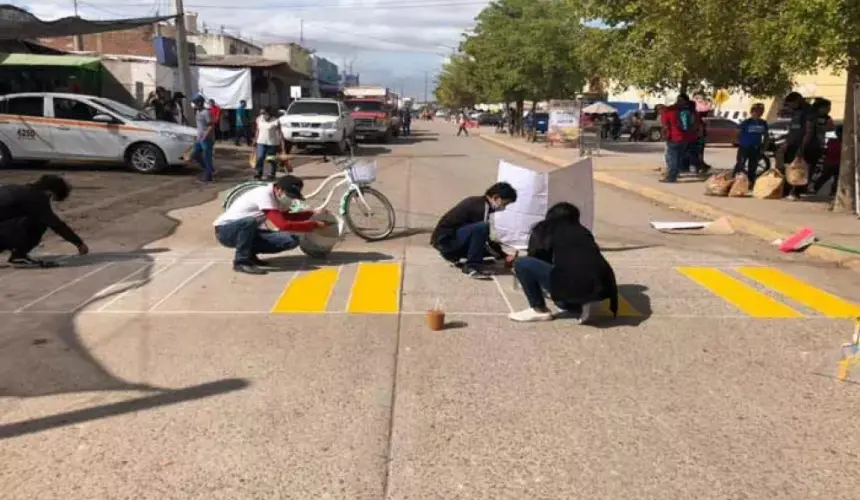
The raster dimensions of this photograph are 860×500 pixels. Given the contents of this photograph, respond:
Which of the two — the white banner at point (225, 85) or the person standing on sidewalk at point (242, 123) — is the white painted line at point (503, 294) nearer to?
the person standing on sidewalk at point (242, 123)

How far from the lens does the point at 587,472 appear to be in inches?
152

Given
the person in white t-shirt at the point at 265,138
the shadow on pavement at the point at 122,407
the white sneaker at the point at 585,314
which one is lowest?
the shadow on pavement at the point at 122,407

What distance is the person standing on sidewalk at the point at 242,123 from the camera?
29.3 m

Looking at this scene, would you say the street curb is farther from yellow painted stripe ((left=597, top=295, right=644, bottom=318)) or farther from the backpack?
yellow painted stripe ((left=597, top=295, right=644, bottom=318))

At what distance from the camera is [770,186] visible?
560 inches

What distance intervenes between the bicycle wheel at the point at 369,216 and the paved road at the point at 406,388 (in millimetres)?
1635

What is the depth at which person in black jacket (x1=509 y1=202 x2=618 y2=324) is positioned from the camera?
6.16 meters

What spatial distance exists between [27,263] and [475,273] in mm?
4700

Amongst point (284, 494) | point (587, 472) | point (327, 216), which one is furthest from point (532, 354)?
point (327, 216)

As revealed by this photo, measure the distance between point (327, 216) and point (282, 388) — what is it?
3.97 meters

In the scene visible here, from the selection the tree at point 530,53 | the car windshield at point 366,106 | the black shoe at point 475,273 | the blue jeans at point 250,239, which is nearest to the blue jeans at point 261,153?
the blue jeans at point 250,239

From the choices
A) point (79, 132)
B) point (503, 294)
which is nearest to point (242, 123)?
point (79, 132)

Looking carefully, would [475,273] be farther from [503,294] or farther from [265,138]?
[265,138]

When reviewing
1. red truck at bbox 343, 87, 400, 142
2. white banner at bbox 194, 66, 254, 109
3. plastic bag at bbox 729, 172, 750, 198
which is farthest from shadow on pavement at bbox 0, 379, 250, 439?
red truck at bbox 343, 87, 400, 142
